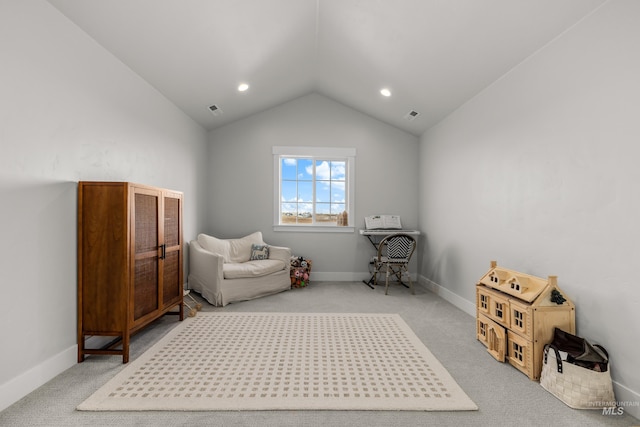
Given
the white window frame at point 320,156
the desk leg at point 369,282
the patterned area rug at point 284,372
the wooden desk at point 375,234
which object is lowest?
the patterned area rug at point 284,372

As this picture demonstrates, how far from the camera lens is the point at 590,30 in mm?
2029

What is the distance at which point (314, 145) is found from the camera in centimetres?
519

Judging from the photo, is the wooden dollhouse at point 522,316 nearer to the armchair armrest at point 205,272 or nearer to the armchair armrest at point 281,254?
the armchair armrest at point 281,254

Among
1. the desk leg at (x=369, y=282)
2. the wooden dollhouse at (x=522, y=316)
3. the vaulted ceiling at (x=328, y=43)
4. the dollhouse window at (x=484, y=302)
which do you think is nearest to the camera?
the wooden dollhouse at (x=522, y=316)

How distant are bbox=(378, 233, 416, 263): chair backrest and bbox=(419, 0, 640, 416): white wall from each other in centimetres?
100

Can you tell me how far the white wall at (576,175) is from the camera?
5.88 feet

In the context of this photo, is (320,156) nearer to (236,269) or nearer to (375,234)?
(375,234)

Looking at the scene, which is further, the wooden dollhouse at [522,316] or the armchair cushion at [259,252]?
the armchair cushion at [259,252]

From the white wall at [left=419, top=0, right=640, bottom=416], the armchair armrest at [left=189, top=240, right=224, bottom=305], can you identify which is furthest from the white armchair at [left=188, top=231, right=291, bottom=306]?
the white wall at [left=419, top=0, right=640, bottom=416]

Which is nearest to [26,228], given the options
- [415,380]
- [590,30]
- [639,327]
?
[415,380]

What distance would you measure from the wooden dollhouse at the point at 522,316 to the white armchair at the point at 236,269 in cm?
258

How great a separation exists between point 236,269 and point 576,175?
3361 mm

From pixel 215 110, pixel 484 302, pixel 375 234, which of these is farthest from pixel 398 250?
pixel 215 110

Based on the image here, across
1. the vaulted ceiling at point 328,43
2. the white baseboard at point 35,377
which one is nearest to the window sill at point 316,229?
the vaulted ceiling at point 328,43
